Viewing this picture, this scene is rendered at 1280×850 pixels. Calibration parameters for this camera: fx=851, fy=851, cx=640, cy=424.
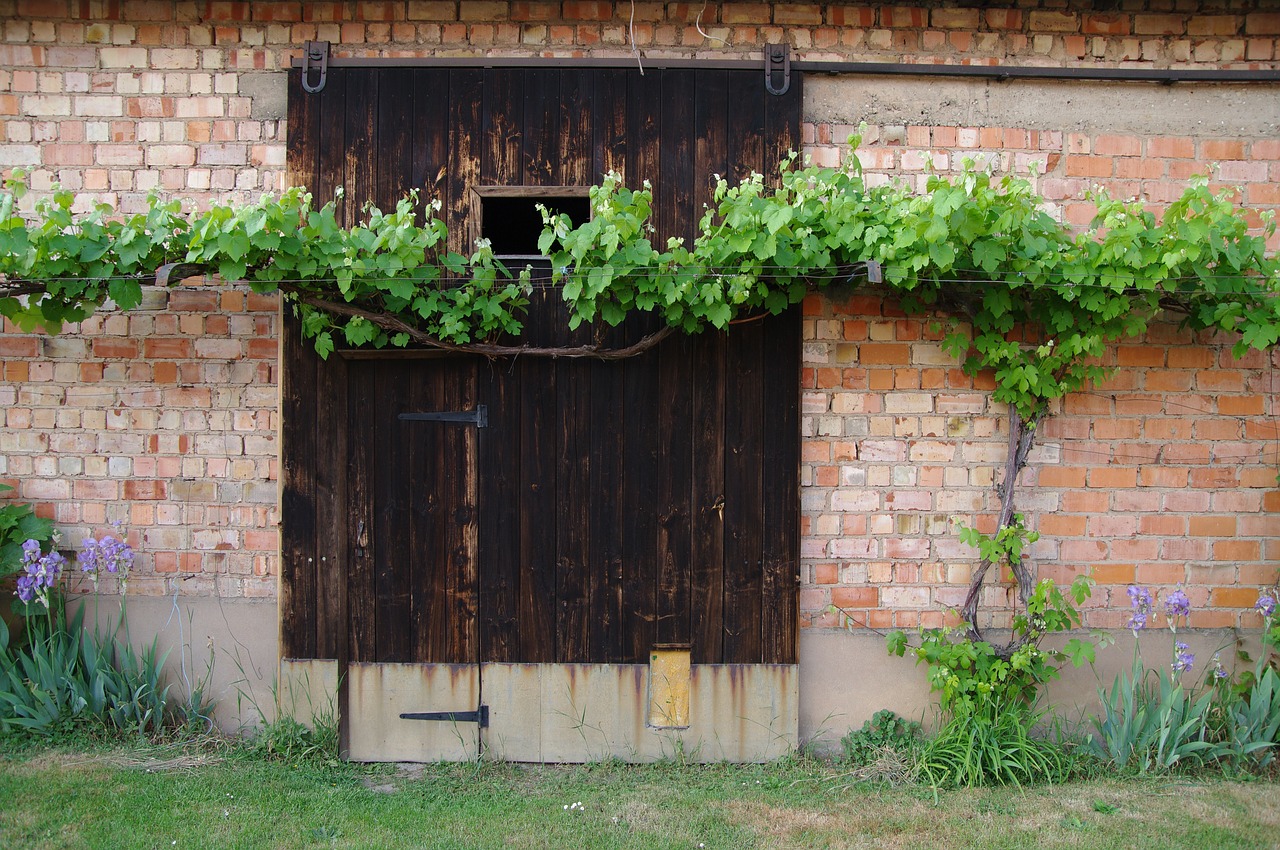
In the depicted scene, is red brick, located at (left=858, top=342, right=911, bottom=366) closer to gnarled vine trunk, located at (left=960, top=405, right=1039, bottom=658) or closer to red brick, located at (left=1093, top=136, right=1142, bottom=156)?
gnarled vine trunk, located at (left=960, top=405, right=1039, bottom=658)

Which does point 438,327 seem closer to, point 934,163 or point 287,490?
point 287,490

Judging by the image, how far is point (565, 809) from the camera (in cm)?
344

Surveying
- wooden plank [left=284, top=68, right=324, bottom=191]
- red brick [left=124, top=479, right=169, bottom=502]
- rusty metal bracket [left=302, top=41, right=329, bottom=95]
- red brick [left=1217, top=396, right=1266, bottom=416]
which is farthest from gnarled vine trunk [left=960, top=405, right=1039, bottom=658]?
red brick [left=124, top=479, right=169, bottom=502]

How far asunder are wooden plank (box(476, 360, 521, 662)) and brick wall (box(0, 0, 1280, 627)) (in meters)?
1.01

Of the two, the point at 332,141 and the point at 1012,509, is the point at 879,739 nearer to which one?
the point at 1012,509

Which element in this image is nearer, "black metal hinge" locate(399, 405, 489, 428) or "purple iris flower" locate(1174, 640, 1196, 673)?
"purple iris flower" locate(1174, 640, 1196, 673)

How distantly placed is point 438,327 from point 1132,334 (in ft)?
10.0

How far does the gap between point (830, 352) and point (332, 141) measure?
247 centimetres

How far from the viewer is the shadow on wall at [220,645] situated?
3975 millimetres

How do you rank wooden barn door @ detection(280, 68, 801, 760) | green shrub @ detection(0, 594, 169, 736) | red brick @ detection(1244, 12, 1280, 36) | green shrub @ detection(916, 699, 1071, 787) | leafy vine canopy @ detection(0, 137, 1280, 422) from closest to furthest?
leafy vine canopy @ detection(0, 137, 1280, 422)
green shrub @ detection(916, 699, 1071, 787)
green shrub @ detection(0, 594, 169, 736)
wooden barn door @ detection(280, 68, 801, 760)
red brick @ detection(1244, 12, 1280, 36)

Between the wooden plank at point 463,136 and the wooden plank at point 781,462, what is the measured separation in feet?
4.82

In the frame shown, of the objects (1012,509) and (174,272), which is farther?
(1012,509)

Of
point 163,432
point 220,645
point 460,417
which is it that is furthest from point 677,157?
point 220,645

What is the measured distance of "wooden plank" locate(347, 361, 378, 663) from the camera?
3.90 metres
